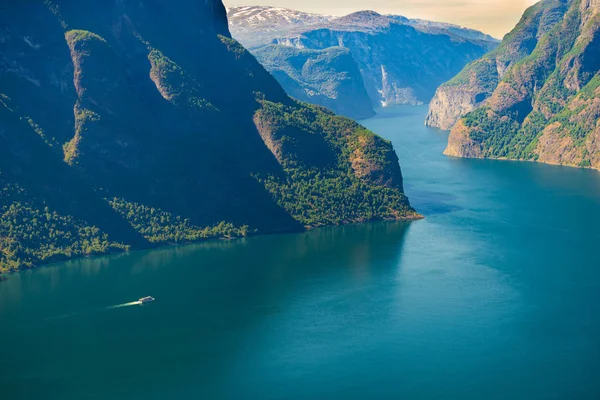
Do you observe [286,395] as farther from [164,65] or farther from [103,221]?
[164,65]

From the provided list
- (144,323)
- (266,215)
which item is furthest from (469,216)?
(144,323)

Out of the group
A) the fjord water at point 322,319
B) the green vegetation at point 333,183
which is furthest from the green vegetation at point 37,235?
the green vegetation at point 333,183

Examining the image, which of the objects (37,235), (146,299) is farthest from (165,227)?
(146,299)

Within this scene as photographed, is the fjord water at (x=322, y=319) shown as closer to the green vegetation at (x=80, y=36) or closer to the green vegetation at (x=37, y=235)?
the green vegetation at (x=37, y=235)

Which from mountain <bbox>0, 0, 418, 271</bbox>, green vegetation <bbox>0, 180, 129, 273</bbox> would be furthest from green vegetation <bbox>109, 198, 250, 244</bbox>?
green vegetation <bbox>0, 180, 129, 273</bbox>

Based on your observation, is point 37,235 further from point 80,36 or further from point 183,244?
point 80,36
